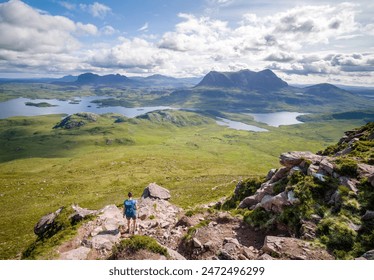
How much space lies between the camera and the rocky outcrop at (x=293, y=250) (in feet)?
53.0

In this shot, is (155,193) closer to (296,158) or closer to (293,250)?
(296,158)

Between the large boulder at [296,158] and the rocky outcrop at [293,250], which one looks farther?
the large boulder at [296,158]

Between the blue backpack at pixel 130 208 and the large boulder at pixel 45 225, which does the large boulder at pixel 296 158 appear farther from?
the large boulder at pixel 45 225

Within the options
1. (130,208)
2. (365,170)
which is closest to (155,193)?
(130,208)

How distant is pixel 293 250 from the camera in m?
16.6

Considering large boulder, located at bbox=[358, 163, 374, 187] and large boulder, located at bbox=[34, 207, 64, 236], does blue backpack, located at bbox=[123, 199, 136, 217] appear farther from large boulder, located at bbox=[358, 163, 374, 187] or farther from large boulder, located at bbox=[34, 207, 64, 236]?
large boulder, located at bbox=[358, 163, 374, 187]

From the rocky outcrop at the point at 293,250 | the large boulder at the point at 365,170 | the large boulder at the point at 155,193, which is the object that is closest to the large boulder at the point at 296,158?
the large boulder at the point at 365,170

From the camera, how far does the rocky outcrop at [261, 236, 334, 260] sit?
16141 millimetres

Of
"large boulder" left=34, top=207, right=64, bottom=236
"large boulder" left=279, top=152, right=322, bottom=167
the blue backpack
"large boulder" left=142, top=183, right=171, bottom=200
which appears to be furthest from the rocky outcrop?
"large boulder" left=34, top=207, right=64, bottom=236

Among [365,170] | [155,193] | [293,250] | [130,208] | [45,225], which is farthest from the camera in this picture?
[155,193]

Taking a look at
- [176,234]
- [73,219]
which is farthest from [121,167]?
A: [176,234]

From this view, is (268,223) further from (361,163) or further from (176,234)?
(361,163)

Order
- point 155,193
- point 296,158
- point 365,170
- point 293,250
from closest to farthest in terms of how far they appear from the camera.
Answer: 1. point 293,250
2. point 365,170
3. point 296,158
4. point 155,193

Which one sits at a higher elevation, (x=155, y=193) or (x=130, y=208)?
(x=130, y=208)
